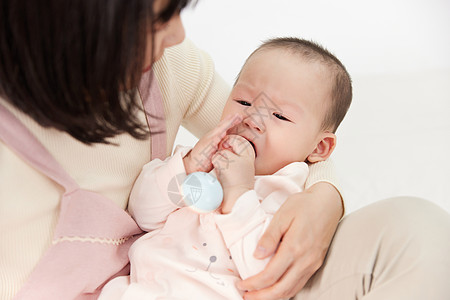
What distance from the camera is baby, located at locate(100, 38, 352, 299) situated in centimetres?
76

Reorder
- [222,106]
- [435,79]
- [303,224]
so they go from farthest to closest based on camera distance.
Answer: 1. [435,79]
2. [222,106]
3. [303,224]

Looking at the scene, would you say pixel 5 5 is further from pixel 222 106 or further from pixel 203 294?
pixel 222 106

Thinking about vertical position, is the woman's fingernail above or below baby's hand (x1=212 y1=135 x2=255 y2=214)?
below

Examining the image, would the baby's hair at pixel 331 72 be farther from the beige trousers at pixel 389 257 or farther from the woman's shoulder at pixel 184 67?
the beige trousers at pixel 389 257

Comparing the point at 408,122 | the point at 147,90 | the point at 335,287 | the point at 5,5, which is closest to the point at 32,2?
the point at 5,5

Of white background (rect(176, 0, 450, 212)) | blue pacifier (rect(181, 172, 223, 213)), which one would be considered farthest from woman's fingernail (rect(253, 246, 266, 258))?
white background (rect(176, 0, 450, 212))

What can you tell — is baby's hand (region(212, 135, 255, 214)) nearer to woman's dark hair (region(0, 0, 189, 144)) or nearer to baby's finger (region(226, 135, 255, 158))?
baby's finger (region(226, 135, 255, 158))

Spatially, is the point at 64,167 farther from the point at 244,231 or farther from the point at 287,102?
the point at 287,102

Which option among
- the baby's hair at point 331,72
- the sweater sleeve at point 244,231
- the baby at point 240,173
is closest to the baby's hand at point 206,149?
the baby at point 240,173

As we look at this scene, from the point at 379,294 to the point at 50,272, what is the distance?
505 millimetres

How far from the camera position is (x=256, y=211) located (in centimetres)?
77

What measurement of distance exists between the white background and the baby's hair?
0.42 m

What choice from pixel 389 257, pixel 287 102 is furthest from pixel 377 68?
pixel 389 257

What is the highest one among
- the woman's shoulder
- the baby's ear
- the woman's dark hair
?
the woman's dark hair
